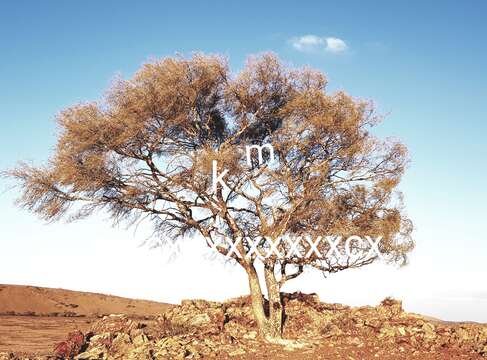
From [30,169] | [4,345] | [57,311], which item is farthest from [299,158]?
[57,311]

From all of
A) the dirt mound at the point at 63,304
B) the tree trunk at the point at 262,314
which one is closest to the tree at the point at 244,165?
the tree trunk at the point at 262,314

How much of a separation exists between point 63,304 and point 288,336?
25447 millimetres

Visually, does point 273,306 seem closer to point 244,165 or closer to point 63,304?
point 244,165

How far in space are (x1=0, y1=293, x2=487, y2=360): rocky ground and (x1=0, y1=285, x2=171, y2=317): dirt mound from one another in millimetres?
18380

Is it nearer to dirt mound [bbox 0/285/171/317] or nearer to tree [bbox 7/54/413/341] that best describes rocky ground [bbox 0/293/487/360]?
tree [bbox 7/54/413/341]

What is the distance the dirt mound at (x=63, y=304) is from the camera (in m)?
34.7

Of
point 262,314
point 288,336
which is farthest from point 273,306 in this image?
point 288,336

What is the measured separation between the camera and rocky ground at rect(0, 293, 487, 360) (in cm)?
1446

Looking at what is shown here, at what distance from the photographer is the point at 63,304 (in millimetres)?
37000

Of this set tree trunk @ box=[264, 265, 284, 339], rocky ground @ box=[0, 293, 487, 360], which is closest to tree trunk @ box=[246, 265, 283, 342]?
tree trunk @ box=[264, 265, 284, 339]

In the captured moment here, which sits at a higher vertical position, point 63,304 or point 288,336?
point 63,304

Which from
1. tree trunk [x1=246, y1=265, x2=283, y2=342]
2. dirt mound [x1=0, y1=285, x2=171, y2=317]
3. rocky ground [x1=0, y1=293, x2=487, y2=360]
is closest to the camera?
rocky ground [x1=0, y1=293, x2=487, y2=360]

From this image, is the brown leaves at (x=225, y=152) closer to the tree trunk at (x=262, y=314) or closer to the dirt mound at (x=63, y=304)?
the tree trunk at (x=262, y=314)

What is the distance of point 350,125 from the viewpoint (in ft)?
54.9
